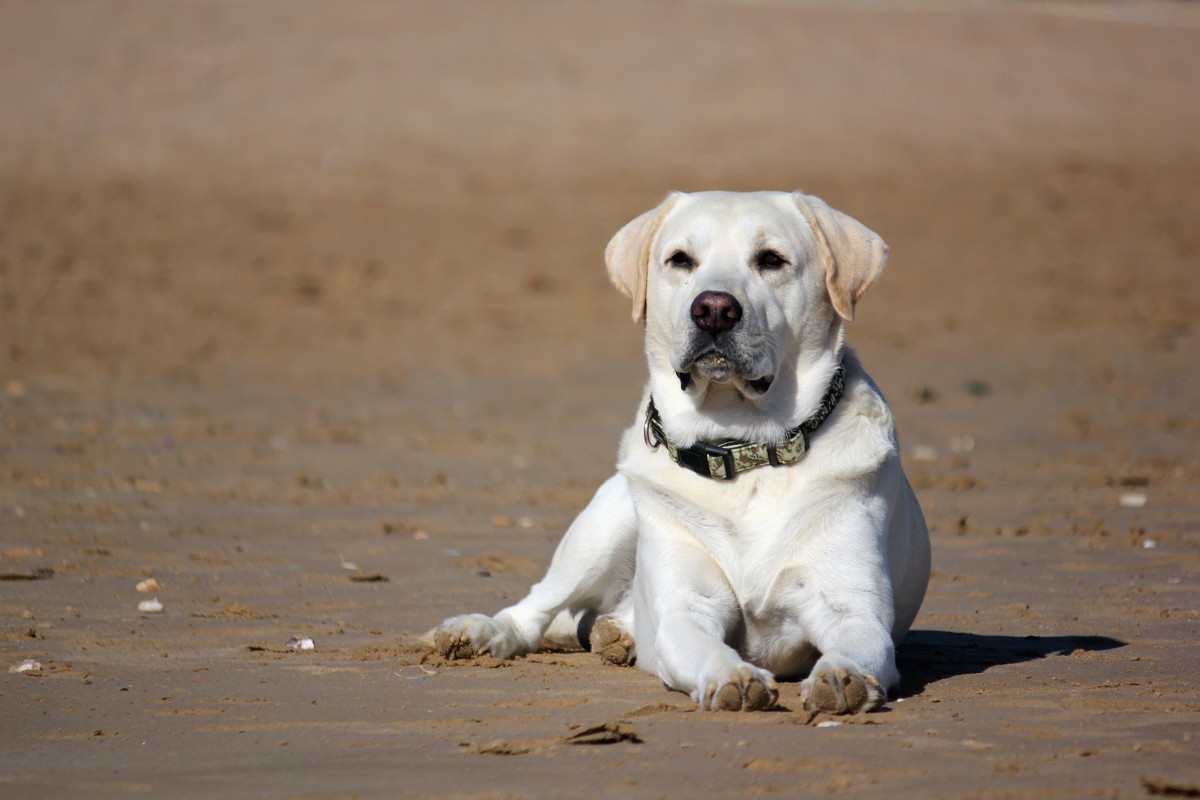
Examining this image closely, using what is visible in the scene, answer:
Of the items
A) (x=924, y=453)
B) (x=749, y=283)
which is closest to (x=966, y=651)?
(x=749, y=283)

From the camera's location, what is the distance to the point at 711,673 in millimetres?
3998

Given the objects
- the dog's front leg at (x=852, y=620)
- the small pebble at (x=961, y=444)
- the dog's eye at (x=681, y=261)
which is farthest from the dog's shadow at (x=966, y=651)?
the small pebble at (x=961, y=444)

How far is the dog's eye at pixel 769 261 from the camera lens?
15.0ft

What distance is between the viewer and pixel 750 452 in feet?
14.7

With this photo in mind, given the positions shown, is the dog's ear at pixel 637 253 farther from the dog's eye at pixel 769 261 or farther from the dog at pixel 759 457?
the dog's eye at pixel 769 261

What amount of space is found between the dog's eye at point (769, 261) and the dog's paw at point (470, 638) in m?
1.54

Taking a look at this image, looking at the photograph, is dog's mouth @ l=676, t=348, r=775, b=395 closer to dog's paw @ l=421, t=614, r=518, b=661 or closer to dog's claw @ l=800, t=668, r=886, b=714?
dog's claw @ l=800, t=668, r=886, b=714

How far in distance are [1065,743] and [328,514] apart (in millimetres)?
5103

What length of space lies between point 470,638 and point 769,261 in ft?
5.27

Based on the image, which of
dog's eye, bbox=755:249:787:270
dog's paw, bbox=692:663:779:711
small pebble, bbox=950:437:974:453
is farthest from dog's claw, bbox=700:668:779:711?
small pebble, bbox=950:437:974:453

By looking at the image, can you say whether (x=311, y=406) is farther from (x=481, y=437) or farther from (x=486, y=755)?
(x=486, y=755)

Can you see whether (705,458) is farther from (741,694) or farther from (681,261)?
(741,694)

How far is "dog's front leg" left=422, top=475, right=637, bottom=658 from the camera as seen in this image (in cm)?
513

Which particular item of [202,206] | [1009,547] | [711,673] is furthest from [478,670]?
[202,206]
